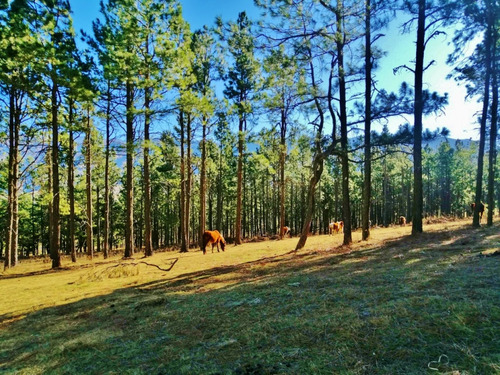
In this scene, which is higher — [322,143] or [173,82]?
[173,82]

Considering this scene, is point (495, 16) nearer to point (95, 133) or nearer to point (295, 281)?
point (295, 281)

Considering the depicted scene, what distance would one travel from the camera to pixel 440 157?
54.7 metres

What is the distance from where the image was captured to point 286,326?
12.7 feet

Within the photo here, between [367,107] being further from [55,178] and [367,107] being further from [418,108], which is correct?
[55,178]

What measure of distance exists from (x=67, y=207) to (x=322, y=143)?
79.5ft

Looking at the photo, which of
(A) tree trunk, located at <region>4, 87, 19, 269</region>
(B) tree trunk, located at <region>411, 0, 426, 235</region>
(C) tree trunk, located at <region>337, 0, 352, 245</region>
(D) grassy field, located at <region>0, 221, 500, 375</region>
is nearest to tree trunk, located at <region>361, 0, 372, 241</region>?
(C) tree trunk, located at <region>337, 0, 352, 245</region>

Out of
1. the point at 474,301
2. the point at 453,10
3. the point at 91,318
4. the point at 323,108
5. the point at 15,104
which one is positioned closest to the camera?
the point at 474,301

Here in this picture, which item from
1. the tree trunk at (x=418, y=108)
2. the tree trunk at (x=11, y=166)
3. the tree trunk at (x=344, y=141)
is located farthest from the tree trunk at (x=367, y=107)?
the tree trunk at (x=11, y=166)

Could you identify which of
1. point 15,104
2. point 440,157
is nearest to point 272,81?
point 15,104

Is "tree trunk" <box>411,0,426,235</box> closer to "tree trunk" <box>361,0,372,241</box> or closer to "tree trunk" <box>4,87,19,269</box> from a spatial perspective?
"tree trunk" <box>361,0,372,241</box>

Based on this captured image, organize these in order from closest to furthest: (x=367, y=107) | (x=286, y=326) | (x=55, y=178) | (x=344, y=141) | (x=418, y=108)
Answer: (x=286, y=326)
(x=418, y=108)
(x=344, y=141)
(x=367, y=107)
(x=55, y=178)

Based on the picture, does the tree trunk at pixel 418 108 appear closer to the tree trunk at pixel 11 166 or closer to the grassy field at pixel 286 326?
the grassy field at pixel 286 326

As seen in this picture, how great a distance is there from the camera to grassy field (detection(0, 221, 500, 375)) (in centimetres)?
285

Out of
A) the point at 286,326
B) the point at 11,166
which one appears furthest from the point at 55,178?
the point at 286,326
